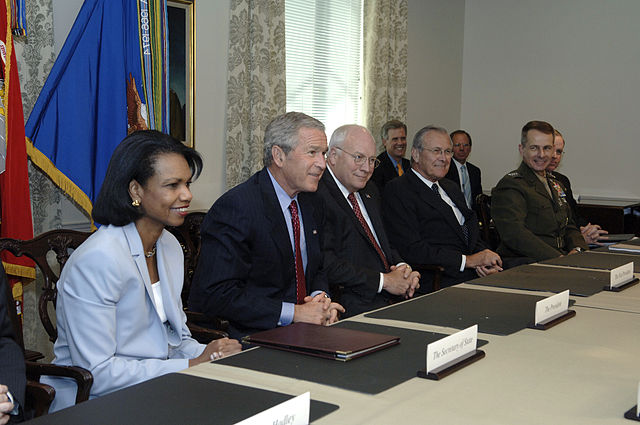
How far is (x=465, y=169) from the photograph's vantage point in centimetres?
762

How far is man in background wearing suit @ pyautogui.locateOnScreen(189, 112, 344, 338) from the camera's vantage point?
9.16ft

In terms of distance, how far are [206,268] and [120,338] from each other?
687 mm

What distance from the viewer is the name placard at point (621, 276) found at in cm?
292

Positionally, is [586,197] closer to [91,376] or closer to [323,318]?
[323,318]

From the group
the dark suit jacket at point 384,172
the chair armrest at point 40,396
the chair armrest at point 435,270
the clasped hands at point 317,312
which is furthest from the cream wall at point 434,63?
the chair armrest at point 40,396

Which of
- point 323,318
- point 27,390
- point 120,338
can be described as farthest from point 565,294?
point 27,390

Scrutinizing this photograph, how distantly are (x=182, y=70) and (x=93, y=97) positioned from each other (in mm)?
1245

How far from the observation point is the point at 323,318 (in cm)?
280

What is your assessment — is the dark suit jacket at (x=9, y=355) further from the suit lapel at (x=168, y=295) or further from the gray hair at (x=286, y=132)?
the gray hair at (x=286, y=132)

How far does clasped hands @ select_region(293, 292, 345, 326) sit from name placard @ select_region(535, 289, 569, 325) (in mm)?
815

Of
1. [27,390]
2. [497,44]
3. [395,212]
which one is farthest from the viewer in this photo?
[497,44]

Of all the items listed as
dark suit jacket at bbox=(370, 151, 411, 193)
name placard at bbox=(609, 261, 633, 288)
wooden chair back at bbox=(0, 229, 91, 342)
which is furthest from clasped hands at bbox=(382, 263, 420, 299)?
dark suit jacket at bbox=(370, 151, 411, 193)

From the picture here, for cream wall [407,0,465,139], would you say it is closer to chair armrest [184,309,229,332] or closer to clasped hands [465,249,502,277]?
clasped hands [465,249,502,277]

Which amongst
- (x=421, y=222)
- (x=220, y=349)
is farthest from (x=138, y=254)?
(x=421, y=222)
